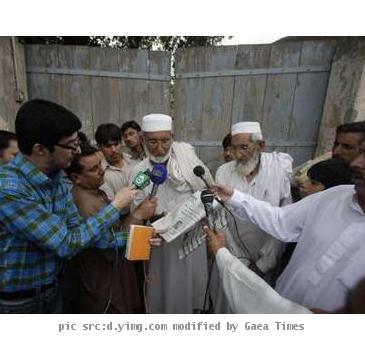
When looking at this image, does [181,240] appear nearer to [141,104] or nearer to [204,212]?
[204,212]

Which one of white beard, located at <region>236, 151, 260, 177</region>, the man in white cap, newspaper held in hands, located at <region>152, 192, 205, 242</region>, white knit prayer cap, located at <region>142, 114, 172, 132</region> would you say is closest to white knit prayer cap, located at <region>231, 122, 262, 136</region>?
white beard, located at <region>236, 151, 260, 177</region>

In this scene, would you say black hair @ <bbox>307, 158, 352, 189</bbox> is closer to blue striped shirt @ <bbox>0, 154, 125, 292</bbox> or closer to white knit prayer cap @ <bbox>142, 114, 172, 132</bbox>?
white knit prayer cap @ <bbox>142, 114, 172, 132</bbox>

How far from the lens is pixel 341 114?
91.0 inches

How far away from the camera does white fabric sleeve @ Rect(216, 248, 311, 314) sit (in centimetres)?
94

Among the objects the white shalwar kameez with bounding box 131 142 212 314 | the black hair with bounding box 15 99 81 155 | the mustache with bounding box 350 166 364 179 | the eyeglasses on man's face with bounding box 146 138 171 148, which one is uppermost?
the black hair with bounding box 15 99 81 155

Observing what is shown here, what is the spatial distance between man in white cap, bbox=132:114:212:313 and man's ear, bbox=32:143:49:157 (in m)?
0.80

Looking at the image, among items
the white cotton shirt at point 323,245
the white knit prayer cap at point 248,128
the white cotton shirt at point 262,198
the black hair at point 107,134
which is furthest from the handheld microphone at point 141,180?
the black hair at point 107,134

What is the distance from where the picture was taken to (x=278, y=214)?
1.30 metres

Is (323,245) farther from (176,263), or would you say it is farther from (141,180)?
(176,263)

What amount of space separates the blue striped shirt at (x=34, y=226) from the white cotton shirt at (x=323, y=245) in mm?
839

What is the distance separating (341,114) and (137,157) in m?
1.89

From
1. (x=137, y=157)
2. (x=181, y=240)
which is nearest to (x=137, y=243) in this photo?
(x=181, y=240)

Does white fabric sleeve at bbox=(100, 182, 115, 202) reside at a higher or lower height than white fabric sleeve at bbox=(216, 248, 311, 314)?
lower

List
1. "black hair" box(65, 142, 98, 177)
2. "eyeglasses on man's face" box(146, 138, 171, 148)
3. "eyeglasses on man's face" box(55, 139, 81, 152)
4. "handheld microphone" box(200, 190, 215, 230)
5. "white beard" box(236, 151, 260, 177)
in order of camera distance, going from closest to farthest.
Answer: "eyeglasses on man's face" box(55, 139, 81, 152)
"handheld microphone" box(200, 190, 215, 230)
"black hair" box(65, 142, 98, 177)
"eyeglasses on man's face" box(146, 138, 171, 148)
"white beard" box(236, 151, 260, 177)
